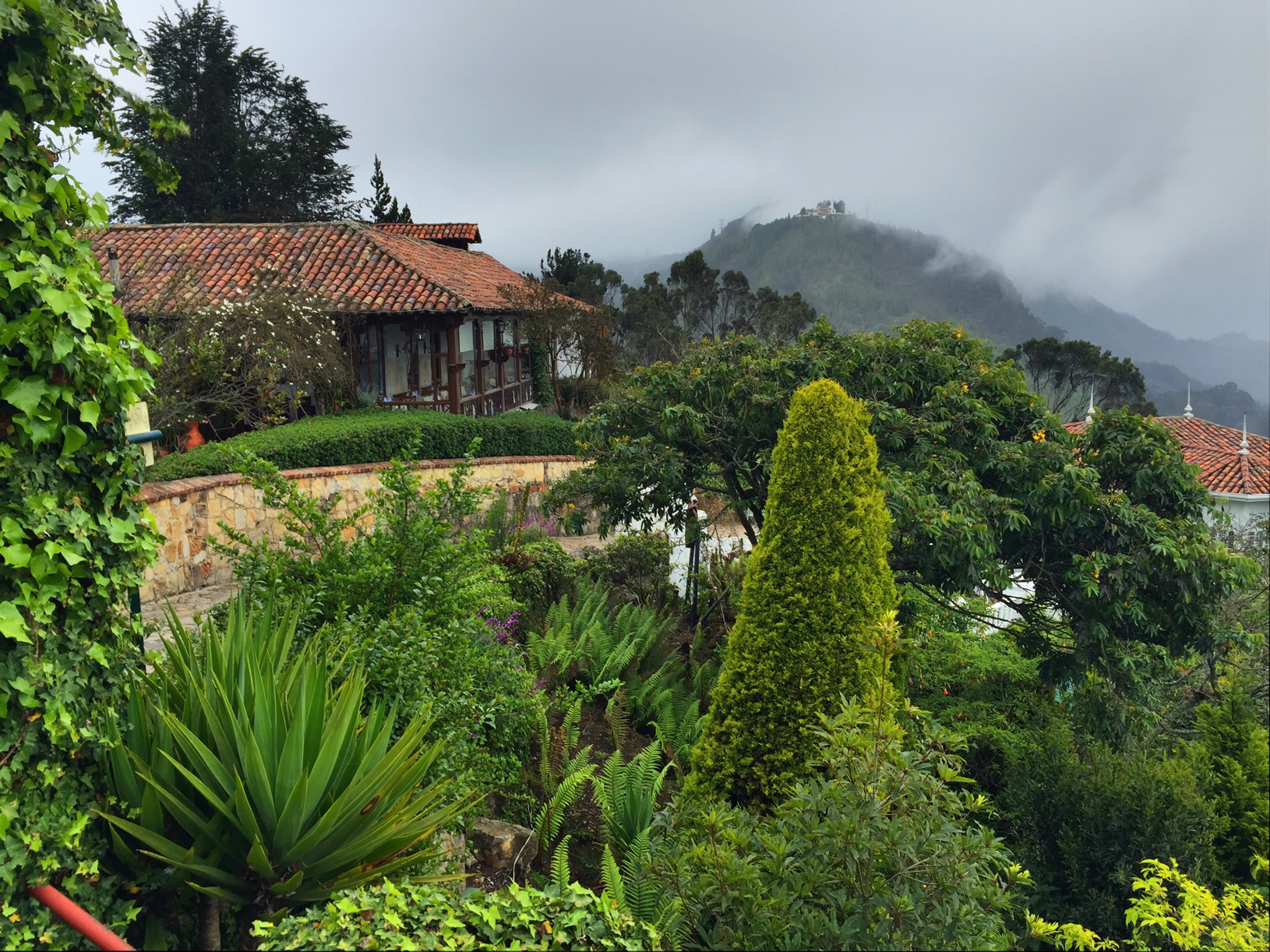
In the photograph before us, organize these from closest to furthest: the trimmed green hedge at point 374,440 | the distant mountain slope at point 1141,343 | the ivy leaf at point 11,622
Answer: the ivy leaf at point 11,622 < the trimmed green hedge at point 374,440 < the distant mountain slope at point 1141,343

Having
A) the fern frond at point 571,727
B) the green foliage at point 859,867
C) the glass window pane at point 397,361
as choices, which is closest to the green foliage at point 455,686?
the fern frond at point 571,727

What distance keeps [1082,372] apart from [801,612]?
51.8m

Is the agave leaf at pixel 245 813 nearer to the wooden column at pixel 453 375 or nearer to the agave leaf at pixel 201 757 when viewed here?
the agave leaf at pixel 201 757

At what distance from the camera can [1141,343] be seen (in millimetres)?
174875

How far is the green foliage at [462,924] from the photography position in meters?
2.12

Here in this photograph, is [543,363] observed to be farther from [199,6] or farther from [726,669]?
[726,669]

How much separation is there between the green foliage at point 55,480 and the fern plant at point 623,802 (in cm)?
249

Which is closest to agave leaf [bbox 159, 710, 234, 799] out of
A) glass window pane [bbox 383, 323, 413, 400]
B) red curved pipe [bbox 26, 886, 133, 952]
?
red curved pipe [bbox 26, 886, 133, 952]

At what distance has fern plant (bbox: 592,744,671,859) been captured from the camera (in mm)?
4496

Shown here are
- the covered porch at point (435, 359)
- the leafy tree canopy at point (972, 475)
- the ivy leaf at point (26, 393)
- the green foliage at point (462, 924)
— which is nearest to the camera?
the green foliage at point (462, 924)

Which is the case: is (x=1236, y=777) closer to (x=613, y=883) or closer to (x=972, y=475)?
(x=972, y=475)

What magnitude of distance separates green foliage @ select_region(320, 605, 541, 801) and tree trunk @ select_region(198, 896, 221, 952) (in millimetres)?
1123

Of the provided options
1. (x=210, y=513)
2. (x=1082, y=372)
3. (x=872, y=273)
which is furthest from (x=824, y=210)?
(x=210, y=513)

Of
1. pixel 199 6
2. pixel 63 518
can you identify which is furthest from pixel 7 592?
pixel 199 6
